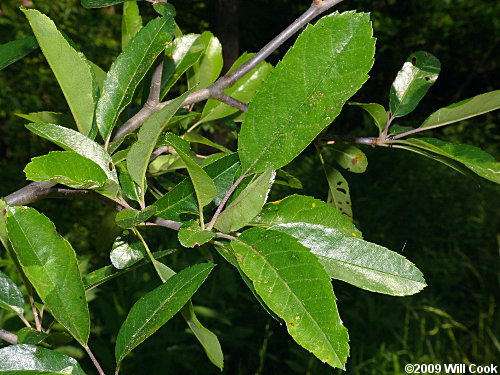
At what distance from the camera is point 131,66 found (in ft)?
2.00

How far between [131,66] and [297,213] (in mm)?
233

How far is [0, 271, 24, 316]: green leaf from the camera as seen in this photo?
606 mm

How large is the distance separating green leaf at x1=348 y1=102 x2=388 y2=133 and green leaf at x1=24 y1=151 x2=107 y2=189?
34cm

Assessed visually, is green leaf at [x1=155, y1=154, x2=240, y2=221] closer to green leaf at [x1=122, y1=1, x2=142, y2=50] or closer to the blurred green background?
green leaf at [x1=122, y1=1, x2=142, y2=50]

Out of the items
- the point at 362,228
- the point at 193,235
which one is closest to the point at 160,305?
the point at 193,235

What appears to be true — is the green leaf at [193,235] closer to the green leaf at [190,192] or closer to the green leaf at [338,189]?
the green leaf at [190,192]

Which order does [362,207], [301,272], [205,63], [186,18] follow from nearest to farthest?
[301,272]
[205,63]
[362,207]
[186,18]

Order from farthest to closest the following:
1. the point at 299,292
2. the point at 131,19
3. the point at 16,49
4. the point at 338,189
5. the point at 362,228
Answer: the point at 362,228 < the point at 338,189 < the point at 131,19 < the point at 16,49 < the point at 299,292

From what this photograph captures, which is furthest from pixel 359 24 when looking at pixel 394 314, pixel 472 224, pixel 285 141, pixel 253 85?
pixel 472 224

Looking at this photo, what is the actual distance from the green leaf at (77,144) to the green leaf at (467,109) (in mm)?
368

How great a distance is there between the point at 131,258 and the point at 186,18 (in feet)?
11.7

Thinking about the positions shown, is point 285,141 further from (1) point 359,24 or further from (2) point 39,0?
(2) point 39,0

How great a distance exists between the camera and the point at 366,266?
1.66ft

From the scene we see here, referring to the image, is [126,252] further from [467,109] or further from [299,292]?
[467,109]
